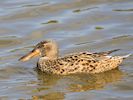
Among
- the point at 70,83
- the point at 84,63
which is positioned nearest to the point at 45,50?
the point at 84,63

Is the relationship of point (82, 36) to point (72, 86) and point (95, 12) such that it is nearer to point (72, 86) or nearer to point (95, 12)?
point (95, 12)

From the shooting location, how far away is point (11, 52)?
1253cm

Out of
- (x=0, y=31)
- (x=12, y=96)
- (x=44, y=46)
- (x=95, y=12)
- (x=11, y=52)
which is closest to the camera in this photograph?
(x=12, y=96)

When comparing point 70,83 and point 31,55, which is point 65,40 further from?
point 70,83

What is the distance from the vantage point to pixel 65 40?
1296 centimetres

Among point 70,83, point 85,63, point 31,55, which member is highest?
point 31,55

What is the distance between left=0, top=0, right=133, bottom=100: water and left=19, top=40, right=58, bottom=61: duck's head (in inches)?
10.3

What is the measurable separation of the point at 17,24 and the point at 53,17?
90 cm

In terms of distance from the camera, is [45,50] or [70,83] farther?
[45,50]

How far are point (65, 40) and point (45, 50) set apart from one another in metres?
1.26

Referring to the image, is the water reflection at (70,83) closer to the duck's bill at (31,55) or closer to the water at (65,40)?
the water at (65,40)

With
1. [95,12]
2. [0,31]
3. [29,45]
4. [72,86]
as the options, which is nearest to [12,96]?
[72,86]

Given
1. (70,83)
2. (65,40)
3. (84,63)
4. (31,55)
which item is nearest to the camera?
(70,83)

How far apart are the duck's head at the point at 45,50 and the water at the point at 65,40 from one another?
10.3 inches
